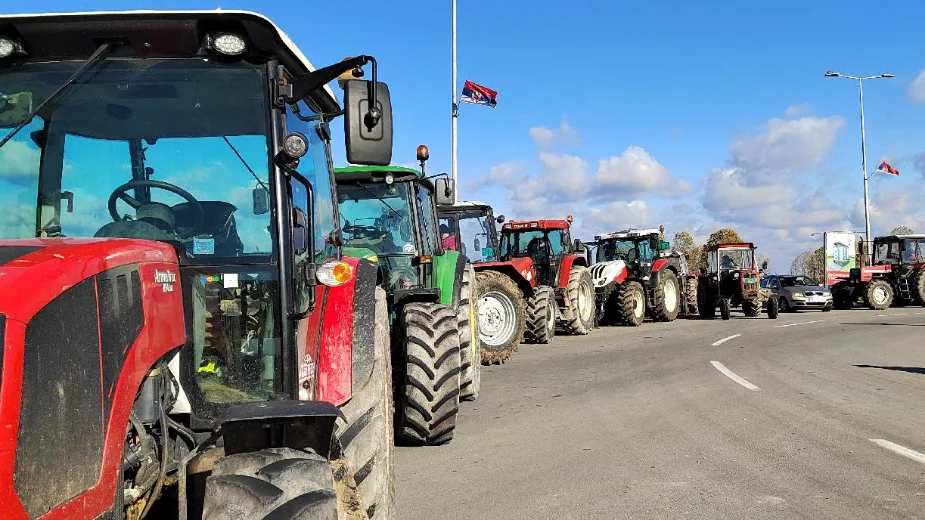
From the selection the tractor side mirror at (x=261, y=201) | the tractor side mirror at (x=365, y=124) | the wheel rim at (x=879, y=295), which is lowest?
the wheel rim at (x=879, y=295)

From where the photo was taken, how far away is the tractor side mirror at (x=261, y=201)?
3514 mm

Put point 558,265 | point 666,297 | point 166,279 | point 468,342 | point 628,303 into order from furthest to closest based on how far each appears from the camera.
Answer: point 666,297, point 628,303, point 558,265, point 468,342, point 166,279

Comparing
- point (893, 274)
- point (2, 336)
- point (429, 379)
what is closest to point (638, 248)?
point (893, 274)

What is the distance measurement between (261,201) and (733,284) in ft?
81.2

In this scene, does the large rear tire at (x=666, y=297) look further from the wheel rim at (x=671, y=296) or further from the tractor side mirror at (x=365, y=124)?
the tractor side mirror at (x=365, y=124)

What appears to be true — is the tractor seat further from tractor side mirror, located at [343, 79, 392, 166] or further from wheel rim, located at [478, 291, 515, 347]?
wheel rim, located at [478, 291, 515, 347]

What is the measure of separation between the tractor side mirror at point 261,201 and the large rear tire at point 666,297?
2049cm

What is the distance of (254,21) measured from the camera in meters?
3.40

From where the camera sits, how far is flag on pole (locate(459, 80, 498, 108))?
76.3 ft

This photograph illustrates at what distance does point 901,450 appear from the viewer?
20.7 ft

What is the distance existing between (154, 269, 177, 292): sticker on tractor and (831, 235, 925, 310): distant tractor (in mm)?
32467

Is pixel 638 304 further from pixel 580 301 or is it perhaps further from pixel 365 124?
pixel 365 124

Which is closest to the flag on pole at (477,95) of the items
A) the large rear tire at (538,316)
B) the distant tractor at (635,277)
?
the distant tractor at (635,277)

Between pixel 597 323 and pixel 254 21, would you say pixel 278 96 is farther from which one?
pixel 597 323
